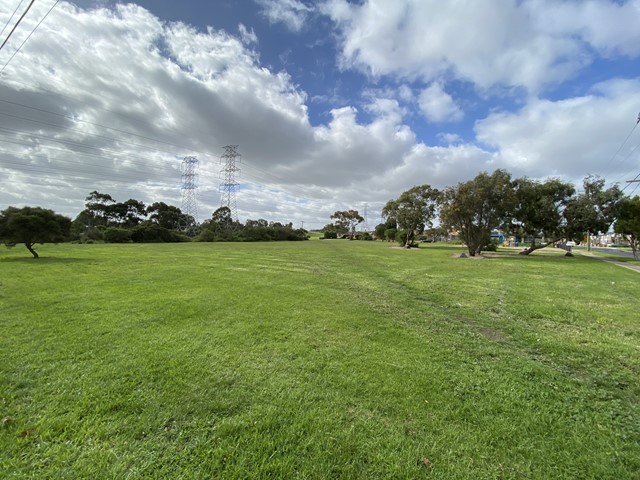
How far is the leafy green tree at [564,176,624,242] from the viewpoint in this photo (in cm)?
2281

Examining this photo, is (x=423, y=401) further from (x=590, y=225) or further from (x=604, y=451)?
(x=590, y=225)

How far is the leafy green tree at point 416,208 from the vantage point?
36938 millimetres

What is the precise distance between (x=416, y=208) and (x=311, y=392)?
36952 mm

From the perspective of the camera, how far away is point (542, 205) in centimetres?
2420

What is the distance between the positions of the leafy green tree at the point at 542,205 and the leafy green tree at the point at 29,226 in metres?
31.7

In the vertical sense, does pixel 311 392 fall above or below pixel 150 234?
below

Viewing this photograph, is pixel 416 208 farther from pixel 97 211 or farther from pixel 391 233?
pixel 97 211

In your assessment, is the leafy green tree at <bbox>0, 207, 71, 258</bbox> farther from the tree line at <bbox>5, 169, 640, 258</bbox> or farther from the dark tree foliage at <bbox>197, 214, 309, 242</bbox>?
the dark tree foliage at <bbox>197, 214, 309, 242</bbox>

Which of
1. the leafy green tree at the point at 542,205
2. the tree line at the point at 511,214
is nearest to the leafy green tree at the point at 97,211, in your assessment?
the tree line at the point at 511,214

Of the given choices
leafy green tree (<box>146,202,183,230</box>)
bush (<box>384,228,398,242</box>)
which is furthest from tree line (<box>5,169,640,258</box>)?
leafy green tree (<box>146,202,183,230</box>)

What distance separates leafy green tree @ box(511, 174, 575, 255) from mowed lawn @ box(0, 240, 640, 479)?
22.2 meters

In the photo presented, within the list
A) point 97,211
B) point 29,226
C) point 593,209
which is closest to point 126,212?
point 97,211

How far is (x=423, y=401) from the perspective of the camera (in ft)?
9.53

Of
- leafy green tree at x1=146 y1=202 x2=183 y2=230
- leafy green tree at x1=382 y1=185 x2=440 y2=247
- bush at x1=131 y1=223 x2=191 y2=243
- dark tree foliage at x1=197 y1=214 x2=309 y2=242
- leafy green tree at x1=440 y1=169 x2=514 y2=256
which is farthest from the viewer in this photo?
leafy green tree at x1=146 y1=202 x2=183 y2=230
